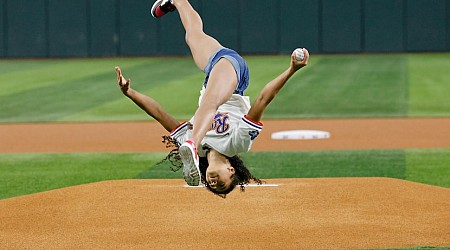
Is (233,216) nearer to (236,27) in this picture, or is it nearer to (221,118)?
(221,118)

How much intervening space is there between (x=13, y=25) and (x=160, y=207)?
26.6 m

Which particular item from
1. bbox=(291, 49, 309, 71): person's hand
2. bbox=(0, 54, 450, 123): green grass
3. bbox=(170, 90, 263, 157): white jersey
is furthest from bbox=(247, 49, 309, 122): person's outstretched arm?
bbox=(0, 54, 450, 123): green grass

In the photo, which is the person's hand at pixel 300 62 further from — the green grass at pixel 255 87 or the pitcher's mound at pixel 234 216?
the green grass at pixel 255 87

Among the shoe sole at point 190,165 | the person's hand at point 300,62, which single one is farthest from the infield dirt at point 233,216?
the person's hand at point 300,62

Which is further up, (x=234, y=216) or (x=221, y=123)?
(x=221, y=123)

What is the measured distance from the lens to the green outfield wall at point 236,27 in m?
34.3

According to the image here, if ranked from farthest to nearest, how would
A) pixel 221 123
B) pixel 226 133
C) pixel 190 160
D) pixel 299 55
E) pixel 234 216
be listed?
pixel 234 216 < pixel 221 123 < pixel 226 133 < pixel 299 55 < pixel 190 160

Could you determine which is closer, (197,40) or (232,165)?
(232,165)

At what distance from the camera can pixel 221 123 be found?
8.78 m

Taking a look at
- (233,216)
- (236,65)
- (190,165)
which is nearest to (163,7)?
(236,65)

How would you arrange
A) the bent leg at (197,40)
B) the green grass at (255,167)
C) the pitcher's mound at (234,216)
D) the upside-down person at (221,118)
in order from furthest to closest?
the green grass at (255,167) < the bent leg at (197,40) < the pitcher's mound at (234,216) < the upside-down person at (221,118)

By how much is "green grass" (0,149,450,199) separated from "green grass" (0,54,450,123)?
4941 mm

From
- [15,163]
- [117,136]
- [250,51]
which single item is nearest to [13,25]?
[250,51]

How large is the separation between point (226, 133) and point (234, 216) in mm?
1255
